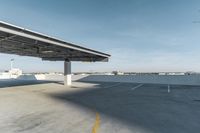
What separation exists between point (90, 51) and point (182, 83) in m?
15.6

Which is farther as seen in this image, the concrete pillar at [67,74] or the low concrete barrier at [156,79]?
the low concrete barrier at [156,79]

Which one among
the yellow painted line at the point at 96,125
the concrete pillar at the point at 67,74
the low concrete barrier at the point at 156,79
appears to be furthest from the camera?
the low concrete barrier at the point at 156,79

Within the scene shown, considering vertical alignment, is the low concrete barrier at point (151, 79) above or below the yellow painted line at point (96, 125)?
above

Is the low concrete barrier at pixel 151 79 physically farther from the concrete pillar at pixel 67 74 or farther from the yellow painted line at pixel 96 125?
the yellow painted line at pixel 96 125

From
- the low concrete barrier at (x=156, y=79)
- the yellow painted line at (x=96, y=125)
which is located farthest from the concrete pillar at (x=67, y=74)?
the yellow painted line at (x=96, y=125)

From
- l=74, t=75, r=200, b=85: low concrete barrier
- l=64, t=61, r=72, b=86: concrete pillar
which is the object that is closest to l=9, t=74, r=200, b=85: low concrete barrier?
l=74, t=75, r=200, b=85: low concrete barrier

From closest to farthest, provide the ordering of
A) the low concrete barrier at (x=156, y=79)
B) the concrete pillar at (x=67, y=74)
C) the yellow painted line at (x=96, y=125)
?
the yellow painted line at (x=96, y=125)
the concrete pillar at (x=67, y=74)
the low concrete barrier at (x=156, y=79)

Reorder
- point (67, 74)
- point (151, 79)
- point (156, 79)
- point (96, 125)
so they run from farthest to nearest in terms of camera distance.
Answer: point (151, 79), point (156, 79), point (67, 74), point (96, 125)

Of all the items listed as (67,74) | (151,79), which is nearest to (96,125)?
(67,74)

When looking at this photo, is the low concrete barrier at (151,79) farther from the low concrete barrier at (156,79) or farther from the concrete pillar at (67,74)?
the concrete pillar at (67,74)

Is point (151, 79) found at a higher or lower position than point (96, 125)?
higher

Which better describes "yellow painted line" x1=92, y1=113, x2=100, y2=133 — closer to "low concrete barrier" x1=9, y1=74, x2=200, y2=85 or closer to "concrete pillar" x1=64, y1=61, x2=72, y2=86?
"concrete pillar" x1=64, y1=61, x2=72, y2=86

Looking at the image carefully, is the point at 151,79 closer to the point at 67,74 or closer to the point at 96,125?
the point at 67,74

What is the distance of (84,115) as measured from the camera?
27.1 ft
